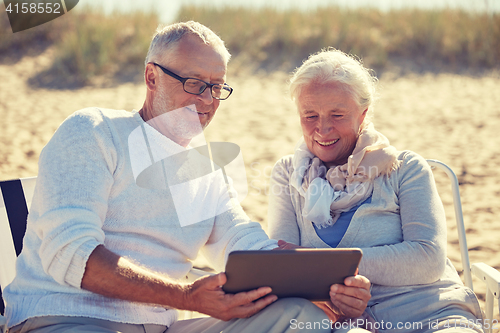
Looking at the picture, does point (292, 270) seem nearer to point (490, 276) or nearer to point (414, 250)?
point (414, 250)

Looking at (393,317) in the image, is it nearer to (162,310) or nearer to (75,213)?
(162,310)

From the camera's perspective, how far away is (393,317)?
210 centimetres

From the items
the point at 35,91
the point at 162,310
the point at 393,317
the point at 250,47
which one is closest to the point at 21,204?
the point at 162,310

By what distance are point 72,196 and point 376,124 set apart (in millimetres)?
7730

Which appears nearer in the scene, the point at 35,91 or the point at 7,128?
the point at 7,128

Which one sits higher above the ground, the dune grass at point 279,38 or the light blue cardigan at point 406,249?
the light blue cardigan at point 406,249

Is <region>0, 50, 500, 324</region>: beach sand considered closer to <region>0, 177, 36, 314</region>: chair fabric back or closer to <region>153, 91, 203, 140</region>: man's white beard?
<region>153, 91, 203, 140</region>: man's white beard

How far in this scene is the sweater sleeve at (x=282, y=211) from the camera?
2.43m

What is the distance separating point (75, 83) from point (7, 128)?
351 cm

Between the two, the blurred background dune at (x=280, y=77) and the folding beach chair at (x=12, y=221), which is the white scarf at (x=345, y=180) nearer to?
the folding beach chair at (x=12, y=221)

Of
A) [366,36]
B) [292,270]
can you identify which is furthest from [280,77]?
[292,270]

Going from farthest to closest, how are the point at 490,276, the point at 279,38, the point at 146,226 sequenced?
the point at 279,38, the point at 490,276, the point at 146,226

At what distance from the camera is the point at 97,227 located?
1803 millimetres

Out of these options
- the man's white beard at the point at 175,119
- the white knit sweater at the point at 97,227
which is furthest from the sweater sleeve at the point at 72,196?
the man's white beard at the point at 175,119
